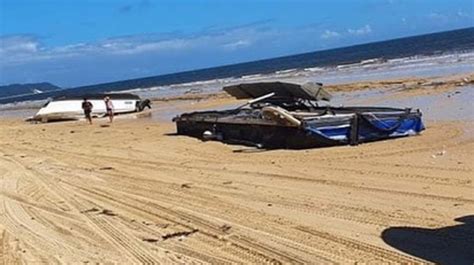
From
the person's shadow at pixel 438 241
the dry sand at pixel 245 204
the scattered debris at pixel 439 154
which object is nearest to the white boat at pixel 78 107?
the dry sand at pixel 245 204

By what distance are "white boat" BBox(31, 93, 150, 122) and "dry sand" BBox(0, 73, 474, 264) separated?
20.4 meters

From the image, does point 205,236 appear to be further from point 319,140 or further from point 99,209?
point 319,140

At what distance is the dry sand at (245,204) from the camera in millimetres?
7922


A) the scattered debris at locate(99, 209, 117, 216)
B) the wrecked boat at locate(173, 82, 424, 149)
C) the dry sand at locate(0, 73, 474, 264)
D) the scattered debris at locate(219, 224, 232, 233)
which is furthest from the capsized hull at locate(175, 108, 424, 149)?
the scattered debris at locate(219, 224, 232, 233)

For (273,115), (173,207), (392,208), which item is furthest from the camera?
(273,115)

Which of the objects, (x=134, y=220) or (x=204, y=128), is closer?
(x=134, y=220)

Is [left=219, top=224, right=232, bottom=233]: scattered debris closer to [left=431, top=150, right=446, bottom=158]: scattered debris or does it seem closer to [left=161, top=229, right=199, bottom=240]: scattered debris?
[left=161, top=229, right=199, bottom=240]: scattered debris

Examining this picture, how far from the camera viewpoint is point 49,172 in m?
16.0

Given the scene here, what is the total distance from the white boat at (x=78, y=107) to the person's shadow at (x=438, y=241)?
104ft

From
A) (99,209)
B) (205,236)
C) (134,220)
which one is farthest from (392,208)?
(99,209)

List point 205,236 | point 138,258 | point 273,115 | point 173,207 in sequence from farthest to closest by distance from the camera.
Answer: point 273,115
point 173,207
point 205,236
point 138,258

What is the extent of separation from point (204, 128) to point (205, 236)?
12.3 meters

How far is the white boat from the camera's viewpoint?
126ft

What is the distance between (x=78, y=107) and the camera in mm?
38406
